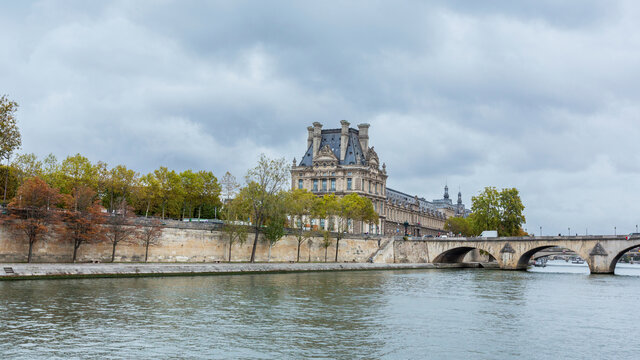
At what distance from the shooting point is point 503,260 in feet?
274

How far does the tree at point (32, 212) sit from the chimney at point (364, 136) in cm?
7790

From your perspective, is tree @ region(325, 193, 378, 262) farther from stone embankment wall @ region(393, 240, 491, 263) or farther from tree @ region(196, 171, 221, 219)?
tree @ region(196, 171, 221, 219)

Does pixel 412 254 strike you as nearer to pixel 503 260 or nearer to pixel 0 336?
pixel 503 260

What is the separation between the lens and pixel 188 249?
63.5 m

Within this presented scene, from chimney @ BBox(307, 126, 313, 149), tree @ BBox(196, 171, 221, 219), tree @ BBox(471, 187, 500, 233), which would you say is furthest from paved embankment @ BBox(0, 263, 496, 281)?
chimney @ BBox(307, 126, 313, 149)

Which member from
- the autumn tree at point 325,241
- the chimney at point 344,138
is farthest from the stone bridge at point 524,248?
the chimney at point 344,138

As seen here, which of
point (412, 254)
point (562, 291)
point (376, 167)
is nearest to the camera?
point (562, 291)

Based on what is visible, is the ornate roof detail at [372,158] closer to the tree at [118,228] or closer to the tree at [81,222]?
the tree at [118,228]

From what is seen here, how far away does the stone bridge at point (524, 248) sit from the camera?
72.9 meters

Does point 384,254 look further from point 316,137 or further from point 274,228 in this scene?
point 316,137

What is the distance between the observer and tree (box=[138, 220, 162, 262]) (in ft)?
187

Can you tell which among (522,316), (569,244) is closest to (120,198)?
(522,316)

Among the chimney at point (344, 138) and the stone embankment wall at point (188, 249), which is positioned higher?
the chimney at point (344, 138)

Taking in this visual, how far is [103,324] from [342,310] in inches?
464
